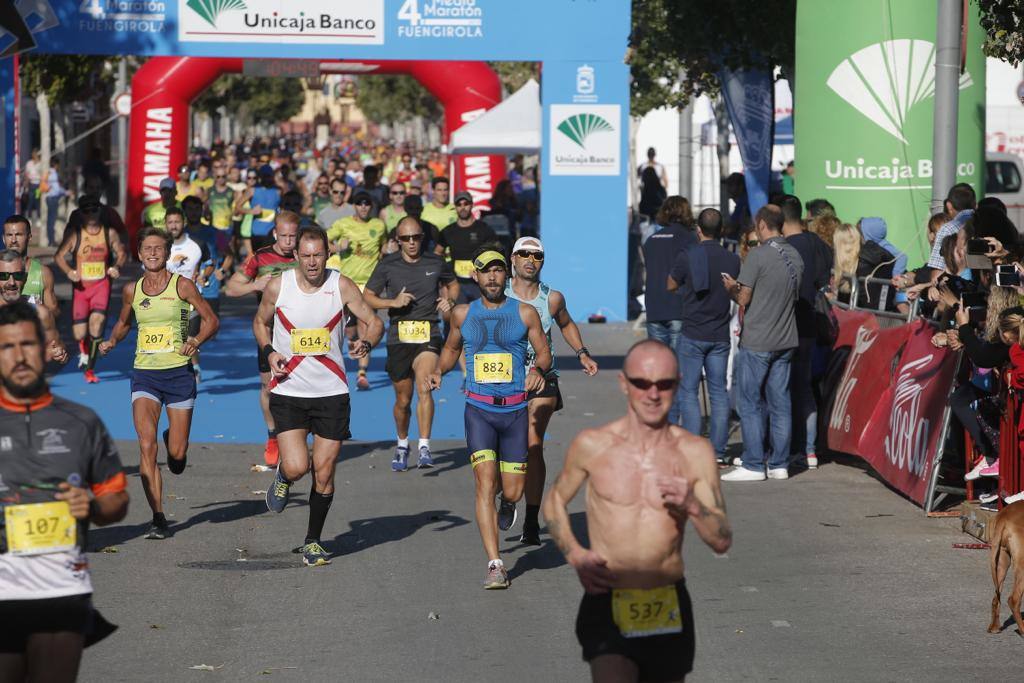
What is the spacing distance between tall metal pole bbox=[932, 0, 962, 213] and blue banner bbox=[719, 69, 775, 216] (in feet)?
23.0

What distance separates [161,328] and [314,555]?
1.83m

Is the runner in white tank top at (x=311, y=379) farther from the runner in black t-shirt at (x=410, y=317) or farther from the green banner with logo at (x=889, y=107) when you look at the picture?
the green banner with logo at (x=889, y=107)

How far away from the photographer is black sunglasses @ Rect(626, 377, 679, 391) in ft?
16.8

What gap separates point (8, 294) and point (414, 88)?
7075 centimetres

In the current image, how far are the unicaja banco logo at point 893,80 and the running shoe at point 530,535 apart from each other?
26.1 ft

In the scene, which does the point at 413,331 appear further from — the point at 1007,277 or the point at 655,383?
the point at 655,383

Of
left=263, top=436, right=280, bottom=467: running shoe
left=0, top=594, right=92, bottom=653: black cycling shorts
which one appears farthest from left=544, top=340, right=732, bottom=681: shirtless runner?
left=263, top=436, right=280, bottom=467: running shoe

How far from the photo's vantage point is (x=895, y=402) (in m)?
11.7

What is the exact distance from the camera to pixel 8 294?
1057cm

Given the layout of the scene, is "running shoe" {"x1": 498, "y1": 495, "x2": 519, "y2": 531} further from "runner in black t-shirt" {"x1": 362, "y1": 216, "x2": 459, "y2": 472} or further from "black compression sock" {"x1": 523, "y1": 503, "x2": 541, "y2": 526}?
"runner in black t-shirt" {"x1": 362, "y1": 216, "x2": 459, "y2": 472}

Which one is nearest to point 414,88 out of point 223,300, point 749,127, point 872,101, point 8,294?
point 223,300

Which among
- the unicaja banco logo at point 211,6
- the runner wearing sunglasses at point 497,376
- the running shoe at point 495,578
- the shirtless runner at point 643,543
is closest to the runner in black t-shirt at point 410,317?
the runner wearing sunglasses at point 497,376

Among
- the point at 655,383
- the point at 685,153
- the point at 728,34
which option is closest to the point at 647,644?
the point at 655,383

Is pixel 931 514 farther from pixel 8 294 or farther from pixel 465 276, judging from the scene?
pixel 465 276
